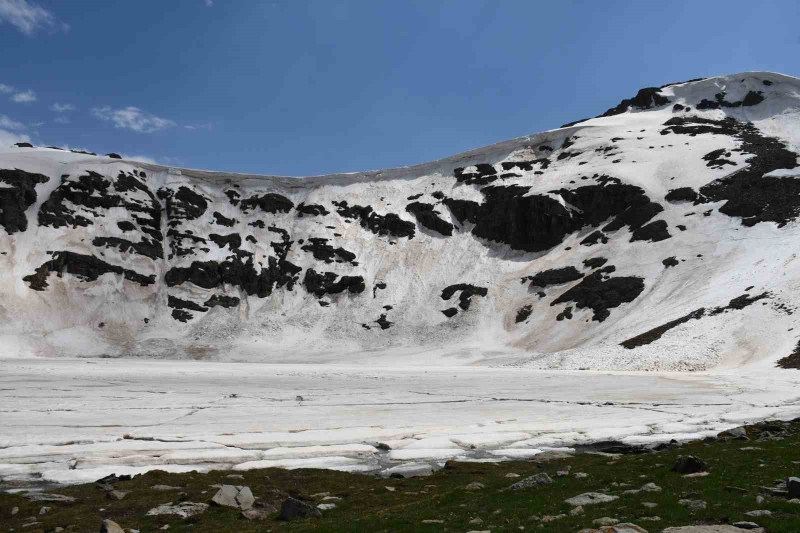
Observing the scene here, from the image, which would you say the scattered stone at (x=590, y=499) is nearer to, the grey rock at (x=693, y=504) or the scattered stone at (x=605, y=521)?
the grey rock at (x=693, y=504)

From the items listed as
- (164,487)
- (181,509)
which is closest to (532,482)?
(181,509)

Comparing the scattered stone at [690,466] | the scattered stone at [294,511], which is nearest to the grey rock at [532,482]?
the scattered stone at [690,466]

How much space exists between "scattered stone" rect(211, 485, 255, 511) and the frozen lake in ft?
12.0

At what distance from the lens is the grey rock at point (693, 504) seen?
7773 mm

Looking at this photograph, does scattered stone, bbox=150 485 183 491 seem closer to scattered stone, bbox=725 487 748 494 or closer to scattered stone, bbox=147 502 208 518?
scattered stone, bbox=147 502 208 518

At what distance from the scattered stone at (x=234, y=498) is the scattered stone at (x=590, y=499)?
5.82m

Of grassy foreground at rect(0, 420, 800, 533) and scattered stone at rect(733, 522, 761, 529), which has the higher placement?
scattered stone at rect(733, 522, 761, 529)

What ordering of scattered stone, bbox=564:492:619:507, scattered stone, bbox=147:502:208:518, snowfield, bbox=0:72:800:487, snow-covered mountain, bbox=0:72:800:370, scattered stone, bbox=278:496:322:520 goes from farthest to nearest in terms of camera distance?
snow-covered mountain, bbox=0:72:800:370 < snowfield, bbox=0:72:800:487 < scattered stone, bbox=147:502:208:518 < scattered stone, bbox=278:496:322:520 < scattered stone, bbox=564:492:619:507

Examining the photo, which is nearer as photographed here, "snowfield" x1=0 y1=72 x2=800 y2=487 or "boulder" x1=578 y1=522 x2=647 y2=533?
"boulder" x1=578 y1=522 x2=647 y2=533

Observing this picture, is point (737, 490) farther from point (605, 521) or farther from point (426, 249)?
point (426, 249)

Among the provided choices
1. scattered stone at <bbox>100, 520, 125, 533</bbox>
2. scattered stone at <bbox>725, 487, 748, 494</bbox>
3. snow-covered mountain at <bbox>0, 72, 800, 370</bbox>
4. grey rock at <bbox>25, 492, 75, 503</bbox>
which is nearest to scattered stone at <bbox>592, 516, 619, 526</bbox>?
scattered stone at <bbox>725, 487, 748, 494</bbox>

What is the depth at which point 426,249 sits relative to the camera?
102812 mm

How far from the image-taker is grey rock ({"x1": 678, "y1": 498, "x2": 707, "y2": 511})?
25.5ft

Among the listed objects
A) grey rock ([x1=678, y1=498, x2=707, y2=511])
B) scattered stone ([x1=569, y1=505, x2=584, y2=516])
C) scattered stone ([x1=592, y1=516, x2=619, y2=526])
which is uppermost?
scattered stone ([x1=592, y1=516, x2=619, y2=526])
